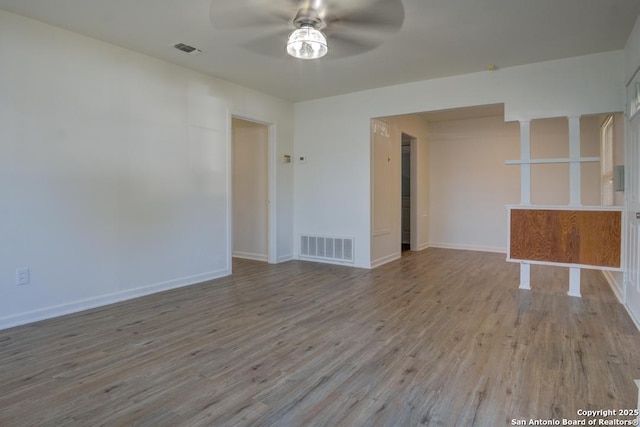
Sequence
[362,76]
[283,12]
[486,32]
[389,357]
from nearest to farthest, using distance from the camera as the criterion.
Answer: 1. [389,357]
2. [283,12]
3. [486,32]
4. [362,76]

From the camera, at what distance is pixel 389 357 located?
2.44 m

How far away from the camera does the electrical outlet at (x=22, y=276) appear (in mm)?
3036

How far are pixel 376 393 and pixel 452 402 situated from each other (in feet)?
1.29

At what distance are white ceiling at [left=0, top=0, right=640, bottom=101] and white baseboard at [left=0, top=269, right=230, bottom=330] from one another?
8.16ft

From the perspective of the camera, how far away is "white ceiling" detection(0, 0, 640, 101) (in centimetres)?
286

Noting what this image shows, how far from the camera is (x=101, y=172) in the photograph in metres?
3.53

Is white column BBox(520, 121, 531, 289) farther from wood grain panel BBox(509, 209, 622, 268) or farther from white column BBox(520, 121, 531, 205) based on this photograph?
wood grain panel BBox(509, 209, 622, 268)

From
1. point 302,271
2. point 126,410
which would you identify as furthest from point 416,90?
point 126,410

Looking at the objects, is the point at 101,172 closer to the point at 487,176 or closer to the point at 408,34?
the point at 408,34

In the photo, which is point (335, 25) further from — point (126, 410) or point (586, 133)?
point (586, 133)

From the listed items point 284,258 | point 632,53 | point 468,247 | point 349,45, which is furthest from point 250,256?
point 632,53

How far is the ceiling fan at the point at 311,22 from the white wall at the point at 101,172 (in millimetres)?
1288

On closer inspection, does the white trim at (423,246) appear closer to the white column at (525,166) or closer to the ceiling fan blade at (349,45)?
the white column at (525,166)

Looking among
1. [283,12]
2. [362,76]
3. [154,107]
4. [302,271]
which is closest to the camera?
[283,12]
